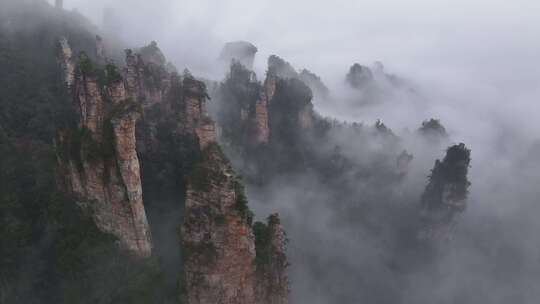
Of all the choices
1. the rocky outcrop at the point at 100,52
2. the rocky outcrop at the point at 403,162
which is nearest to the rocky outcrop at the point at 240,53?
the rocky outcrop at the point at 100,52

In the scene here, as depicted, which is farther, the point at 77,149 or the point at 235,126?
the point at 235,126

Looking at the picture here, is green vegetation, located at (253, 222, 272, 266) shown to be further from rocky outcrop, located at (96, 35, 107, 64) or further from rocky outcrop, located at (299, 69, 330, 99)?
rocky outcrop, located at (299, 69, 330, 99)

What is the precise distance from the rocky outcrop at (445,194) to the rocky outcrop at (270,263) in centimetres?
3093

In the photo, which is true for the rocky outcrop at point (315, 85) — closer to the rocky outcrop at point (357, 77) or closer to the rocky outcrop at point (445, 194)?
the rocky outcrop at point (357, 77)

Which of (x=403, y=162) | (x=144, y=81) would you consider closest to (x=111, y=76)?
(x=144, y=81)

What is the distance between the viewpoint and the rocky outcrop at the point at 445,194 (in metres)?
57.7

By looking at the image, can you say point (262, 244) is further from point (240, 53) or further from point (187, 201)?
point (240, 53)

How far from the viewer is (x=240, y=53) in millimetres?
84500

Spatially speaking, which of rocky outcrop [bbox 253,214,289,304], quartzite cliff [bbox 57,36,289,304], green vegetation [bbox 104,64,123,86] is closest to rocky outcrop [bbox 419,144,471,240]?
rocky outcrop [bbox 253,214,289,304]

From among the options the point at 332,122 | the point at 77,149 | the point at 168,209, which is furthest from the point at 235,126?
the point at 77,149

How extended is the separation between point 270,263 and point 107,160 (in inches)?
557

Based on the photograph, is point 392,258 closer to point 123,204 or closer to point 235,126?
point 235,126

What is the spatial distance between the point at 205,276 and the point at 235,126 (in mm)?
35008

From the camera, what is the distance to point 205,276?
3144cm
